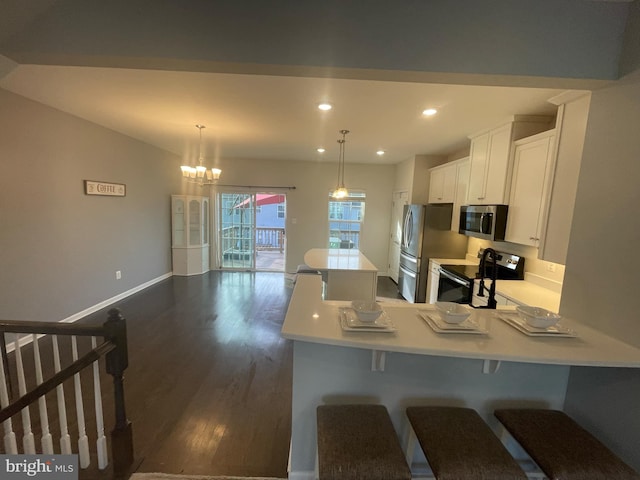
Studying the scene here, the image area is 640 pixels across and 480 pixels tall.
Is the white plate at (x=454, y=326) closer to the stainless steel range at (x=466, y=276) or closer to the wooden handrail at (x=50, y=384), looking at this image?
the wooden handrail at (x=50, y=384)

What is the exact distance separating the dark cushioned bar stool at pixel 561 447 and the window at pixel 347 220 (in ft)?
17.3

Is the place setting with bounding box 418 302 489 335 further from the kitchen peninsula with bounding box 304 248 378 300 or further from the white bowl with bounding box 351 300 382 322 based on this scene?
the kitchen peninsula with bounding box 304 248 378 300

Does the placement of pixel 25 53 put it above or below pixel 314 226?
above

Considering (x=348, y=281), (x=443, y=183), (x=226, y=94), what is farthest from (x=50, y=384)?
(x=443, y=183)

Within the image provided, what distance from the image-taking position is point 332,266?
3.58m

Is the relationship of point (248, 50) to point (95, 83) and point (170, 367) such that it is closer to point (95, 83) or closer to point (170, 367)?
point (95, 83)

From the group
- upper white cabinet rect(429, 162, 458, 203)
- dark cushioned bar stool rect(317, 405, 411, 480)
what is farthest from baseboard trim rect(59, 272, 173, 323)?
upper white cabinet rect(429, 162, 458, 203)

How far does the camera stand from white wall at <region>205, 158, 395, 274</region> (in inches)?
251

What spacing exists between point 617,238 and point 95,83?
3810 millimetres

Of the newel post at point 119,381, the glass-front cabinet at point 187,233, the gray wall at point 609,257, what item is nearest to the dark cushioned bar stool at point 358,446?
the gray wall at point 609,257

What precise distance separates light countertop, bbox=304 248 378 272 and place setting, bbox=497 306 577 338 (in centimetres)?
200

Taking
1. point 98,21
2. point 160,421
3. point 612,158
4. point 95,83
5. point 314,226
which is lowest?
point 160,421

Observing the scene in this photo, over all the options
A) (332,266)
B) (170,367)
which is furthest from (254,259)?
(170,367)

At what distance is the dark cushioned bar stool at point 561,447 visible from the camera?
3.62 feet
